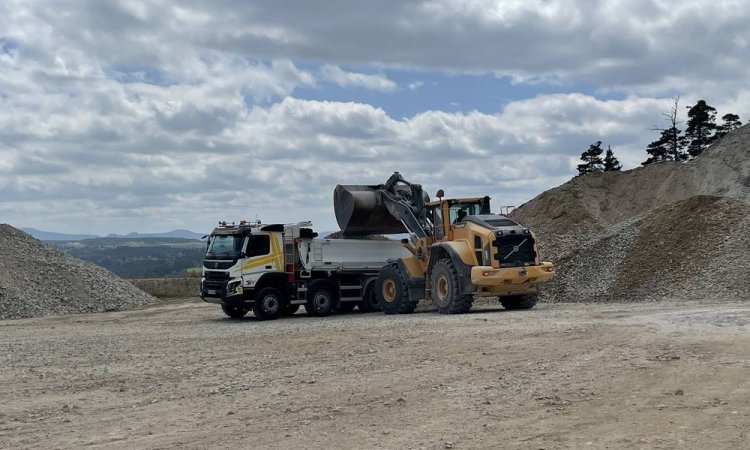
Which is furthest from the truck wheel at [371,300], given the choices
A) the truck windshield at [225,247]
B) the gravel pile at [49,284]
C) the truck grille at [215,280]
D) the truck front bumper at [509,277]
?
the gravel pile at [49,284]

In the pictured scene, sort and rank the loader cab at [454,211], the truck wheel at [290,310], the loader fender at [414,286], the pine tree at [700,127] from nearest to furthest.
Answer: the loader cab at [454,211], the loader fender at [414,286], the truck wheel at [290,310], the pine tree at [700,127]

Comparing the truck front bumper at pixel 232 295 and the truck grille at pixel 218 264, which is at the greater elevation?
the truck grille at pixel 218 264

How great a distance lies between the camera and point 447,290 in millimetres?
20797

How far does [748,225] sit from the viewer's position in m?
25.0

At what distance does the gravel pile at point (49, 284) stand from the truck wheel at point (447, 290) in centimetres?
1777

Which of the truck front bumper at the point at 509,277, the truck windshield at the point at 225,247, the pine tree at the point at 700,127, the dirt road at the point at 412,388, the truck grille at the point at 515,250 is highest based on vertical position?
the pine tree at the point at 700,127

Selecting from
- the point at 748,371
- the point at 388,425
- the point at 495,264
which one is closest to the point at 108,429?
the point at 388,425

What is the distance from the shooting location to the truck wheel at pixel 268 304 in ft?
76.5

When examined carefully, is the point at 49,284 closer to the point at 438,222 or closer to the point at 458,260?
the point at 438,222

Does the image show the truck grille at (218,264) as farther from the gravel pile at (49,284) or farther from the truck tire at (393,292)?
the gravel pile at (49,284)

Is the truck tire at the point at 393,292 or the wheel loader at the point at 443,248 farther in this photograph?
the truck tire at the point at 393,292

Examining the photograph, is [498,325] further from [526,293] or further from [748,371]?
[748,371]

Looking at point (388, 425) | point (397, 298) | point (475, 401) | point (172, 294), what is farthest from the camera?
point (172, 294)

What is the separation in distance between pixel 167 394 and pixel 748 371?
7575 millimetres
